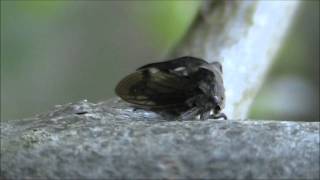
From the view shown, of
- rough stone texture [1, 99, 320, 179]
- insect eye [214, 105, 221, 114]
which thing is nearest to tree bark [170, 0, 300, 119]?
insect eye [214, 105, 221, 114]

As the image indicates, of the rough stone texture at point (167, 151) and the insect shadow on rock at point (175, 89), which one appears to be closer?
the rough stone texture at point (167, 151)

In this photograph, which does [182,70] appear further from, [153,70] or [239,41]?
[239,41]

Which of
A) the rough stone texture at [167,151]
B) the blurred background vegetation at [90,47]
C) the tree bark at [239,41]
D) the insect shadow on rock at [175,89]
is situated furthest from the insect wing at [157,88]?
the blurred background vegetation at [90,47]

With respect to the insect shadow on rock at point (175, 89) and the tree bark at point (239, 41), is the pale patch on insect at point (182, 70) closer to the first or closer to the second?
the insect shadow on rock at point (175, 89)

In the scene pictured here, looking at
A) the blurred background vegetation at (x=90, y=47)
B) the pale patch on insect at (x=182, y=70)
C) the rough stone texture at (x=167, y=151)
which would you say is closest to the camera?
the rough stone texture at (x=167, y=151)

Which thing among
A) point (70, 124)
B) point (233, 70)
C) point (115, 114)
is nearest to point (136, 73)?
point (115, 114)

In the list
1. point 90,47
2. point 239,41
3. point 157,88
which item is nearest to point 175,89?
point 157,88

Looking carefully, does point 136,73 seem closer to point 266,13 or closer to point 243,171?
point 243,171

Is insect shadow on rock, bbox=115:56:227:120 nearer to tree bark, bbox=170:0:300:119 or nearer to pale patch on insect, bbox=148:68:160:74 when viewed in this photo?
pale patch on insect, bbox=148:68:160:74
